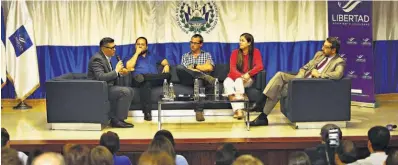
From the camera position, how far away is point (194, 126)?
25.8 ft

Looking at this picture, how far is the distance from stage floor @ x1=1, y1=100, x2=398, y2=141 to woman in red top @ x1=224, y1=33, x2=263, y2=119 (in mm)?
355

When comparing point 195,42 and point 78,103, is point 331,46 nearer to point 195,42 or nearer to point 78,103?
point 195,42

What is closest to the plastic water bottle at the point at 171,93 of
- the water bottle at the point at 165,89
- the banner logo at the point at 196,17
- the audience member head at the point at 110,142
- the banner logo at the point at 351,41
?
the water bottle at the point at 165,89

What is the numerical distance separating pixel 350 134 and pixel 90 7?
4.09 meters

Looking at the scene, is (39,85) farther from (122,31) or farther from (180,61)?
(180,61)

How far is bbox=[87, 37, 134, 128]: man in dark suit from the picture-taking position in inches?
299

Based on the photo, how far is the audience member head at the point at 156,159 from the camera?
3879mm

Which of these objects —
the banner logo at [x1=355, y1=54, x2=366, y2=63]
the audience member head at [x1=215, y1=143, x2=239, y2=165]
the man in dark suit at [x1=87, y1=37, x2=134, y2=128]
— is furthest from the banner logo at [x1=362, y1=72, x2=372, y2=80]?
the audience member head at [x1=215, y1=143, x2=239, y2=165]

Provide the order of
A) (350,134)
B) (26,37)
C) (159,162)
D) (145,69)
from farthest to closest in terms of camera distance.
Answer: (26,37) < (145,69) < (350,134) < (159,162)

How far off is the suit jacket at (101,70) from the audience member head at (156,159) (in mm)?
3616

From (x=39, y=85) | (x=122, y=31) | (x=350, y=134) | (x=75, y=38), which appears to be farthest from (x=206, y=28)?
(x=350, y=134)

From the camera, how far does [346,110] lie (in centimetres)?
756

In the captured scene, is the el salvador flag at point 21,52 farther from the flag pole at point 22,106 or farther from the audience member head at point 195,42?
the audience member head at point 195,42

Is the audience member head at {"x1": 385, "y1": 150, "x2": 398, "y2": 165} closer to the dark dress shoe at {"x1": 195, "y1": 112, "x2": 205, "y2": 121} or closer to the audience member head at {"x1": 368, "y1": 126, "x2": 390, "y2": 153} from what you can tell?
the audience member head at {"x1": 368, "y1": 126, "x2": 390, "y2": 153}
